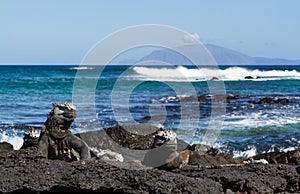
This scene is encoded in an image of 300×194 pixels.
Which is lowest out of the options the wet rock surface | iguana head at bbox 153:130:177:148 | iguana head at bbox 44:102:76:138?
the wet rock surface

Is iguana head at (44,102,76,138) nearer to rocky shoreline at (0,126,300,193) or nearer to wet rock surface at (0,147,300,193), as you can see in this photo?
rocky shoreline at (0,126,300,193)

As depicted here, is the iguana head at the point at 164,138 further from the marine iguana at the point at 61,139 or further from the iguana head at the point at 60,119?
the iguana head at the point at 60,119

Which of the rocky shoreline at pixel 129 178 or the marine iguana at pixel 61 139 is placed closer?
the rocky shoreline at pixel 129 178

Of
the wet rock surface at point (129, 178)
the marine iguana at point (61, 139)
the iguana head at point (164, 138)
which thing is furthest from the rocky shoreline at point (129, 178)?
the marine iguana at point (61, 139)

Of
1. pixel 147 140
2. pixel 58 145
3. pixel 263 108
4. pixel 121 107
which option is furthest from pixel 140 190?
pixel 263 108

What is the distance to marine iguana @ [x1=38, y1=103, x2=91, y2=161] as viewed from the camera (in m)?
7.23

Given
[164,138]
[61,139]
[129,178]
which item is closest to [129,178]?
[129,178]

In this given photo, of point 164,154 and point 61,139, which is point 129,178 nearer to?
point 164,154

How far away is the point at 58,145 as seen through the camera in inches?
289

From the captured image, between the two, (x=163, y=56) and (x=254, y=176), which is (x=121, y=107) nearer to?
(x=163, y=56)

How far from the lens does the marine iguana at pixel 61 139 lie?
23.7 feet

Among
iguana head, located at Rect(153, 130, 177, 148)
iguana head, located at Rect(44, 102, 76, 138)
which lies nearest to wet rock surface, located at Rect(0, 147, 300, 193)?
iguana head, located at Rect(153, 130, 177, 148)

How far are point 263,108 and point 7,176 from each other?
27382 millimetres

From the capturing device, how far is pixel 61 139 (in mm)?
7344
